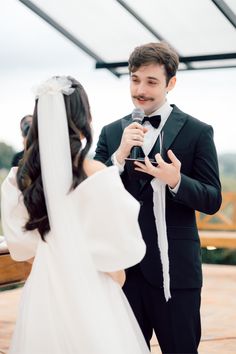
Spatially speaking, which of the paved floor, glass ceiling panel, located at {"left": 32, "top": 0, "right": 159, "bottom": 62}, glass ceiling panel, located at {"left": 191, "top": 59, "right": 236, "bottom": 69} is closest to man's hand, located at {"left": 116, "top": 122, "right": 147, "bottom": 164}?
the paved floor

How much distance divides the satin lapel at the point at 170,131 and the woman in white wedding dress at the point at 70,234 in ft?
1.08

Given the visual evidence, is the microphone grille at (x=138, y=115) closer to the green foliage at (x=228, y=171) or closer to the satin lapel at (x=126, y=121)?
the satin lapel at (x=126, y=121)

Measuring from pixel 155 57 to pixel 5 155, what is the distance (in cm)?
535

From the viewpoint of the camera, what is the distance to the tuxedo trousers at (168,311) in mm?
2193

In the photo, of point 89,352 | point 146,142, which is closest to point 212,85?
point 146,142

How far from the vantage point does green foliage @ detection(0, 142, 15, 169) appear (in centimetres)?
731

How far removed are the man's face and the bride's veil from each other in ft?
1.16

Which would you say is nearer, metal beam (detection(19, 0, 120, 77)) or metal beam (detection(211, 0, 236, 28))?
metal beam (detection(211, 0, 236, 28))

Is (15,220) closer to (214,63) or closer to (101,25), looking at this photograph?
(101,25)

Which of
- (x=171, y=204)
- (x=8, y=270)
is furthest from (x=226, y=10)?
(x=171, y=204)

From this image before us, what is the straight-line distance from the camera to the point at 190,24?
6.23m

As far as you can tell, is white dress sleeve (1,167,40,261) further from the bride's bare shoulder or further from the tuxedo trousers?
the tuxedo trousers

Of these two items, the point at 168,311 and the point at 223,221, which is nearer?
the point at 168,311

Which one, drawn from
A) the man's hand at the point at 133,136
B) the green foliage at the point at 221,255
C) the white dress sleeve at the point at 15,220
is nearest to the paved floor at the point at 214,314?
the green foliage at the point at 221,255
